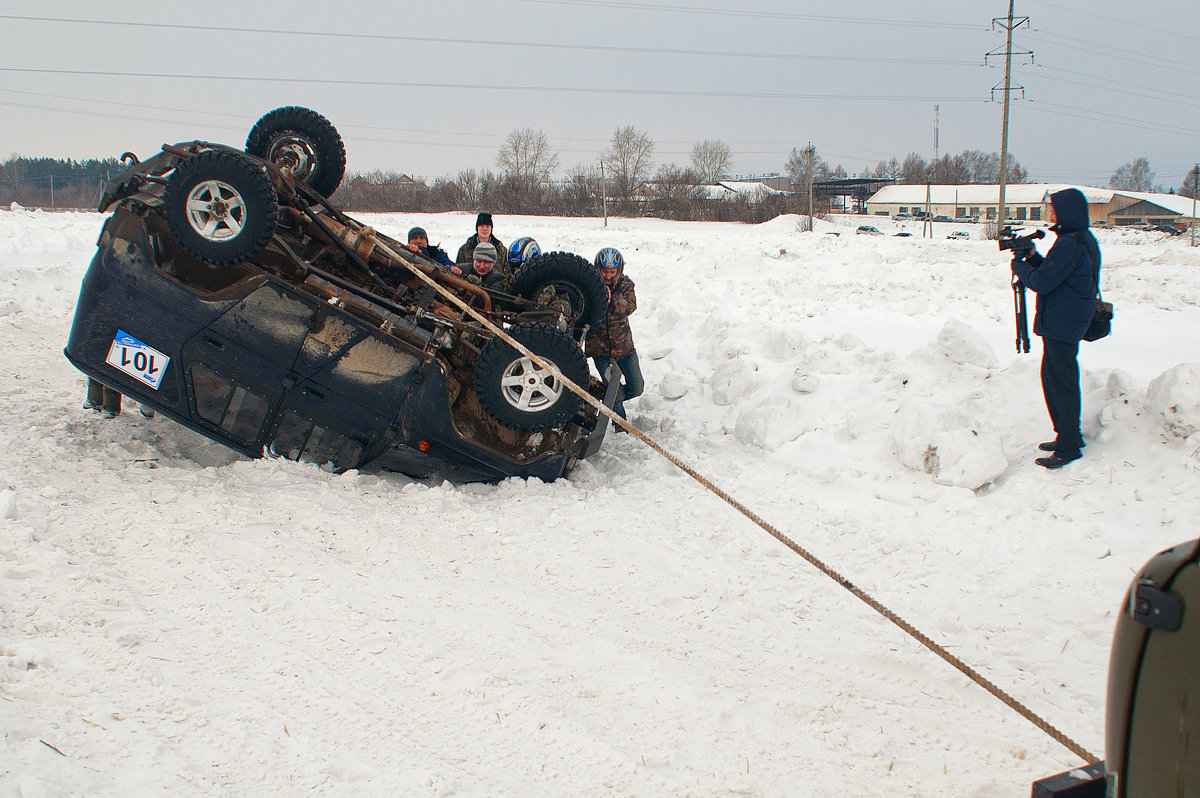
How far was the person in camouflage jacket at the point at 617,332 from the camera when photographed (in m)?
7.05

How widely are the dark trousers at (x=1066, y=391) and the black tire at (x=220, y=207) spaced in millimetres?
5143

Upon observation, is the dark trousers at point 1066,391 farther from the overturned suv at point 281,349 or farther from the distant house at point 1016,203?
the distant house at point 1016,203

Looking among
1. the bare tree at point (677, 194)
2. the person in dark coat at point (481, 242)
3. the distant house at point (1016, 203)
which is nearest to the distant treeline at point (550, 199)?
the bare tree at point (677, 194)

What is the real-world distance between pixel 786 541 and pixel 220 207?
12.8ft

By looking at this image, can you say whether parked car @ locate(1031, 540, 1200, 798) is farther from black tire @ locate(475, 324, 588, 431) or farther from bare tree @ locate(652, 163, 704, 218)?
bare tree @ locate(652, 163, 704, 218)

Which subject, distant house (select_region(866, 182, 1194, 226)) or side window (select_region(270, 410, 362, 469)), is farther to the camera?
distant house (select_region(866, 182, 1194, 226))

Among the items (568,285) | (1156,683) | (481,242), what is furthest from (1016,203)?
(1156,683)

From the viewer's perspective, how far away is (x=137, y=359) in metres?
5.02

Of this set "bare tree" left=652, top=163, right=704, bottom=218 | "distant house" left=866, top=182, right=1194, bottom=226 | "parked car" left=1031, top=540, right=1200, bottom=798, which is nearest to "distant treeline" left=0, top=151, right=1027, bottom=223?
"bare tree" left=652, top=163, right=704, bottom=218

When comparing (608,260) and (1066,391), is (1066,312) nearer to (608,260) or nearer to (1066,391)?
(1066,391)

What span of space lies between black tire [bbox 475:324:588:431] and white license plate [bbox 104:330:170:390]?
81.5 inches

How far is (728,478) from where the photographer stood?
19.3 ft

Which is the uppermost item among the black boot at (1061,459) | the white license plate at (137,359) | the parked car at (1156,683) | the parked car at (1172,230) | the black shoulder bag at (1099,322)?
the parked car at (1172,230)

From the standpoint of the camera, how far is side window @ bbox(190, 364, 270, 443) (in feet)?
16.6
